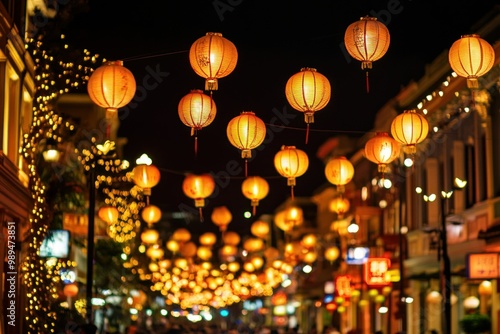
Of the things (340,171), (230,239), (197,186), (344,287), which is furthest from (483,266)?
(344,287)

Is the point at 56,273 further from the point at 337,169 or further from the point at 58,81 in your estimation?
the point at 337,169

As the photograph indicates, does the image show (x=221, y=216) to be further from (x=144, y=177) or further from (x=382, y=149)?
(x=382, y=149)

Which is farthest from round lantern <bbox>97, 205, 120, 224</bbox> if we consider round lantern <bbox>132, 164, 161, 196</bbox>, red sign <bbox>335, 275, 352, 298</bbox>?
red sign <bbox>335, 275, 352, 298</bbox>

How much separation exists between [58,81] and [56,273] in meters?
4.51

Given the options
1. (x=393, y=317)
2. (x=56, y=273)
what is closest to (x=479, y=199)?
(x=56, y=273)

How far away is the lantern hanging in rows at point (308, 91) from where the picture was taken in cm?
1731

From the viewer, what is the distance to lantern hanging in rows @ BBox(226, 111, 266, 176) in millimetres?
19484

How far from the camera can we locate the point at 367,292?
166ft

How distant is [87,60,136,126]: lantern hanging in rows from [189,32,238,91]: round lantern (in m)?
1.09

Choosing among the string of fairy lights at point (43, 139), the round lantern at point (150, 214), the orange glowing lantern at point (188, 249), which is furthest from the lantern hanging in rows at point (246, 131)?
the orange glowing lantern at point (188, 249)

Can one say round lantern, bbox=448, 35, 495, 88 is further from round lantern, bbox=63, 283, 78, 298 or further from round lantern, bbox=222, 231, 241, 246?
round lantern, bbox=222, 231, 241, 246

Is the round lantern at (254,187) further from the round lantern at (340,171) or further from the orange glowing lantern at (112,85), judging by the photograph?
the orange glowing lantern at (112,85)

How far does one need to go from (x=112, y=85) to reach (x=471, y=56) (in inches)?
226

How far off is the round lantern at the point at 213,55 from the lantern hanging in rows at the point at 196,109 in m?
1.78
